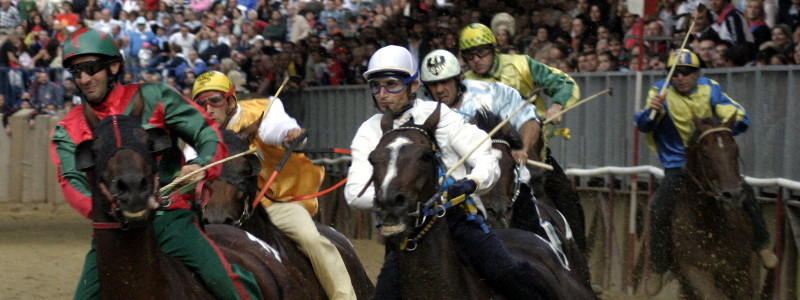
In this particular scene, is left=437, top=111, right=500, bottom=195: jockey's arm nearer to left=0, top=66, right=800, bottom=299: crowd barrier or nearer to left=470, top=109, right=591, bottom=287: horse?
left=470, top=109, right=591, bottom=287: horse

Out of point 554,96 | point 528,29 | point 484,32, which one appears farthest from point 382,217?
point 528,29

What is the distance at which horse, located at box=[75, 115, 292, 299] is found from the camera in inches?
181

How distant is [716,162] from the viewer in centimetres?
859

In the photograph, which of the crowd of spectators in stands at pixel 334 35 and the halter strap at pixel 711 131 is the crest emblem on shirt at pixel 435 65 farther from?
the halter strap at pixel 711 131

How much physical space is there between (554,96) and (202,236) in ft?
15.0

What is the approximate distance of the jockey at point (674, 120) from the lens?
9.46m

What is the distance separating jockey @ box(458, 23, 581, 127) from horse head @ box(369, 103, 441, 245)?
3769 millimetres

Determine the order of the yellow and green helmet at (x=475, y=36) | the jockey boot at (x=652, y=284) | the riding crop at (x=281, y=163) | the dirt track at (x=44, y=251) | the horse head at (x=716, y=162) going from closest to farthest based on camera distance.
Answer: the riding crop at (x=281, y=163), the horse head at (x=716, y=162), the yellow and green helmet at (x=475, y=36), the jockey boot at (x=652, y=284), the dirt track at (x=44, y=251)

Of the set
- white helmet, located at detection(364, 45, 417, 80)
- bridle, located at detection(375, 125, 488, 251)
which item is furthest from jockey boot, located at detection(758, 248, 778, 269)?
bridle, located at detection(375, 125, 488, 251)

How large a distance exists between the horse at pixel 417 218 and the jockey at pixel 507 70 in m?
3.54

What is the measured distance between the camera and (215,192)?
24.0ft

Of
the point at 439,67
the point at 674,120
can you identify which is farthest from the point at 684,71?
the point at 439,67

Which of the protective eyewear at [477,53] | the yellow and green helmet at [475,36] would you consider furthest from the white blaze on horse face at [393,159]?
the protective eyewear at [477,53]

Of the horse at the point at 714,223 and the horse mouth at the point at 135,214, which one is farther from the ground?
the horse mouth at the point at 135,214
